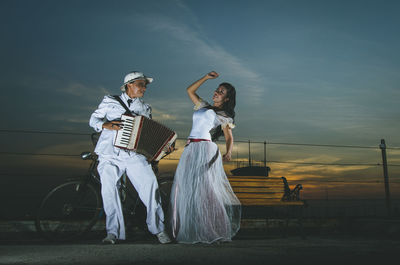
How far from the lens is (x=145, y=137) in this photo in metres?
3.58

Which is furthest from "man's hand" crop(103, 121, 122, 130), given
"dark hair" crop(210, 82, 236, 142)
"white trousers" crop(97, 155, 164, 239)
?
"dark hair" crop(210, 82, 236, 142)

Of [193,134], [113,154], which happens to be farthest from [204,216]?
[113,154]

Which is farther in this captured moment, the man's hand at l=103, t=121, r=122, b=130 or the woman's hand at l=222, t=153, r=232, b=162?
the woman's hand at l=222, t=153, r=232, b=162

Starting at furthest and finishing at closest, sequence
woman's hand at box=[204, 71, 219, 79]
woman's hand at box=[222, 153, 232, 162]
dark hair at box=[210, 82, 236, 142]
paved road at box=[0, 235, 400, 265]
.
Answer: dark hair at box=[210, 82, 236, 142] → woman's hand at box=[222, 153, 232, 162] → woman's hand at box=[204, 71, 219, 79] → paved road at box=[0, 235, 400, 265]

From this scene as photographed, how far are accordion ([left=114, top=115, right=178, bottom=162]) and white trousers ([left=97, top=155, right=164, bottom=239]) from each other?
6.1 inches

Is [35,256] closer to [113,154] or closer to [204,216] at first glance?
[113,154]

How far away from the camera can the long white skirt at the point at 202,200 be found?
3.53 m

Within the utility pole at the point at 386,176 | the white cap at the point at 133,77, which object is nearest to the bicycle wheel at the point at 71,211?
the white cap at the point at 133,77

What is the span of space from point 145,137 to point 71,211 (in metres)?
1.23

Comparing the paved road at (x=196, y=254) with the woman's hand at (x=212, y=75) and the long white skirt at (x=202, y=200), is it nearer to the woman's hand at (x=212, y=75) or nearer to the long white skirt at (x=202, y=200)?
the long white skirt at (x=202, y=200)

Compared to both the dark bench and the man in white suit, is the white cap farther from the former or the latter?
the dark bench

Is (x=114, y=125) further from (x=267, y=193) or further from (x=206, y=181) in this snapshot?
(x=267, y=193)

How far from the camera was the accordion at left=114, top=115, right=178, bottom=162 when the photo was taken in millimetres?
3457

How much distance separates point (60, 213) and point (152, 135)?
1381 mm
